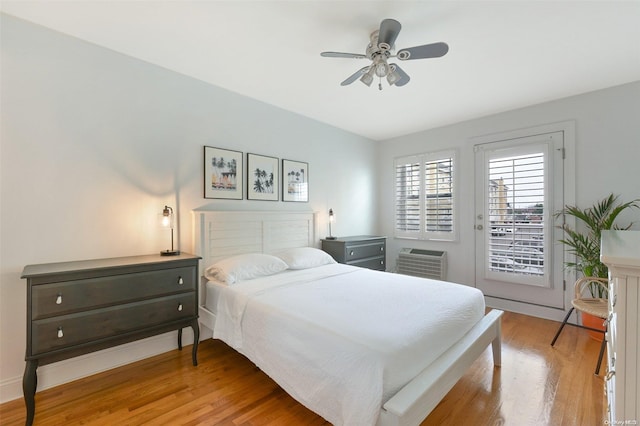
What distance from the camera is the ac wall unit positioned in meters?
4.18

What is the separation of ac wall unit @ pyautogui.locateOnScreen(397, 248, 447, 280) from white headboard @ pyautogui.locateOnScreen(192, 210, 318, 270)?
1694 millimetres

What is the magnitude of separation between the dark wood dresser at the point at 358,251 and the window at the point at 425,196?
2.44ft

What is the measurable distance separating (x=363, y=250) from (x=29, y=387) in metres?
3.29

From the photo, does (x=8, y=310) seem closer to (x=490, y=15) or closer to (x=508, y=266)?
(x=490, y=15)

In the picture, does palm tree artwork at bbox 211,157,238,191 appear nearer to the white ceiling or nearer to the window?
the white ceiling

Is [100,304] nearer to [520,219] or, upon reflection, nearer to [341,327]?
[341,327]

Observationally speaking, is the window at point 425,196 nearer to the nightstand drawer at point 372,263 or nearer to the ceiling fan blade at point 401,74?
the nightstand drawer at point 372,263

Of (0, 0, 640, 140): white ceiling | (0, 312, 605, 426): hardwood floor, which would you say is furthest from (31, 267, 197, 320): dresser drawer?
(0, 0, 640, 140): white ceiling

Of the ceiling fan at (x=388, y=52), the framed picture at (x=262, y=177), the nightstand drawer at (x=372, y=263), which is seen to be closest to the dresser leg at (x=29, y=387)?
the framed picture at (x=262, y=177)

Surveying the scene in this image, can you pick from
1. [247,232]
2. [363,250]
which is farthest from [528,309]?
[247,232]

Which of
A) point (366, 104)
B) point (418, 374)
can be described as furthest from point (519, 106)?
point (418, 374)

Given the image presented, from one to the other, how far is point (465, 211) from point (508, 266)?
890 mm

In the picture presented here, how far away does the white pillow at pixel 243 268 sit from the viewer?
252 cm

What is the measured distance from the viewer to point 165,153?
8.64 feet
